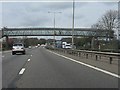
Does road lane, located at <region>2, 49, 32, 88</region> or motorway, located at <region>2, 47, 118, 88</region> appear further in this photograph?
road lane, located at <region>2, 49, 32, 88</region>

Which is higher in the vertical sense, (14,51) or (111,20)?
(111,20)

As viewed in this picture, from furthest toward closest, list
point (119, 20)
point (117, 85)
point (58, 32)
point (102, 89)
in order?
point (58, 32) < point (119, 20) < point (117, 85) < point (102, 89)

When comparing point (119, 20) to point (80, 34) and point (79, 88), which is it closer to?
point (80, 34)

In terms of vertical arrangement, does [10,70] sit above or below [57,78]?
below

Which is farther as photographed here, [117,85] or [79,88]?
[117,85]

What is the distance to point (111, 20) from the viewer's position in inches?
3332

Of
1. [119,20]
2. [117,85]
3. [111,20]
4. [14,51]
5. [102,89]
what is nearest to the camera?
[102,89]

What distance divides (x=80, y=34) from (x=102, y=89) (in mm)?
124686

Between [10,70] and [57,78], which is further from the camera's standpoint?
[10,70]

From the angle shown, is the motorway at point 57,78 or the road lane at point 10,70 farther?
the road lane at point 10,70

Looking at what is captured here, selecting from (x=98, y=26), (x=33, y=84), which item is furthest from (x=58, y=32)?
(x=33, y=84)

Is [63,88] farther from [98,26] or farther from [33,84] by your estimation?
[98,26]

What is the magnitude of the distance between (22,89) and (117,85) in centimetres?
369

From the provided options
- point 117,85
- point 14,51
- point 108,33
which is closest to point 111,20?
point 108,33
